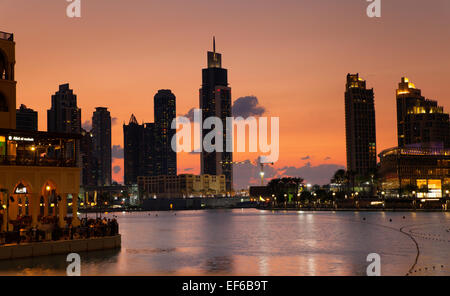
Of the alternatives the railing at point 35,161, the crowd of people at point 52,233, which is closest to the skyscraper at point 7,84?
the railing at point 35,161

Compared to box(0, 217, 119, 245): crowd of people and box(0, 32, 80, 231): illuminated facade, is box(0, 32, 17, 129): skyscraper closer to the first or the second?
box(0, 32, 80, 231): illuminated facade

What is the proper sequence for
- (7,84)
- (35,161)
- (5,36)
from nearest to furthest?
(35,161) < (7,84) < (5,36)

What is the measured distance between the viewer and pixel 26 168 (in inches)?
1860

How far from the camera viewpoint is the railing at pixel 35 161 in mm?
46469

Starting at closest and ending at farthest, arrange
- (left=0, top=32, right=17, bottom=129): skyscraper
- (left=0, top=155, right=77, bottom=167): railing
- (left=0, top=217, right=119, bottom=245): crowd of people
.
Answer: (left=0, top=217, right=119, bottom=245): crowd of people → (left=0, top=155, right=77, bottom=167): railing → (left=0, top=32, right=17, bottom=129): skyscraper

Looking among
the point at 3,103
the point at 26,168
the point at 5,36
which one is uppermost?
the point at 5,36

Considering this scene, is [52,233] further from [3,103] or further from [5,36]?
[5,36]

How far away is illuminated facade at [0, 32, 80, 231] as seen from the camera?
4669cm

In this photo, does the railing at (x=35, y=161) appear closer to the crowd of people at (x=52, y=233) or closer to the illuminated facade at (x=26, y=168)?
the illuminated facade at (x=26, y=168)

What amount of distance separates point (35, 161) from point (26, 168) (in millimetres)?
1330

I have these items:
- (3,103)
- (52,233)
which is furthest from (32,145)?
(52,233)

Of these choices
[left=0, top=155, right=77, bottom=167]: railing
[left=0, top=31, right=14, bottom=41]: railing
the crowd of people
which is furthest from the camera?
[left=0, top=31, right=14, bottom=41]: railing

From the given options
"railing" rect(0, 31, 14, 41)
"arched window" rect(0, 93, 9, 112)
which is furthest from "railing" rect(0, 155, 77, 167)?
"railing" rect(0, 31, 14, 41)
